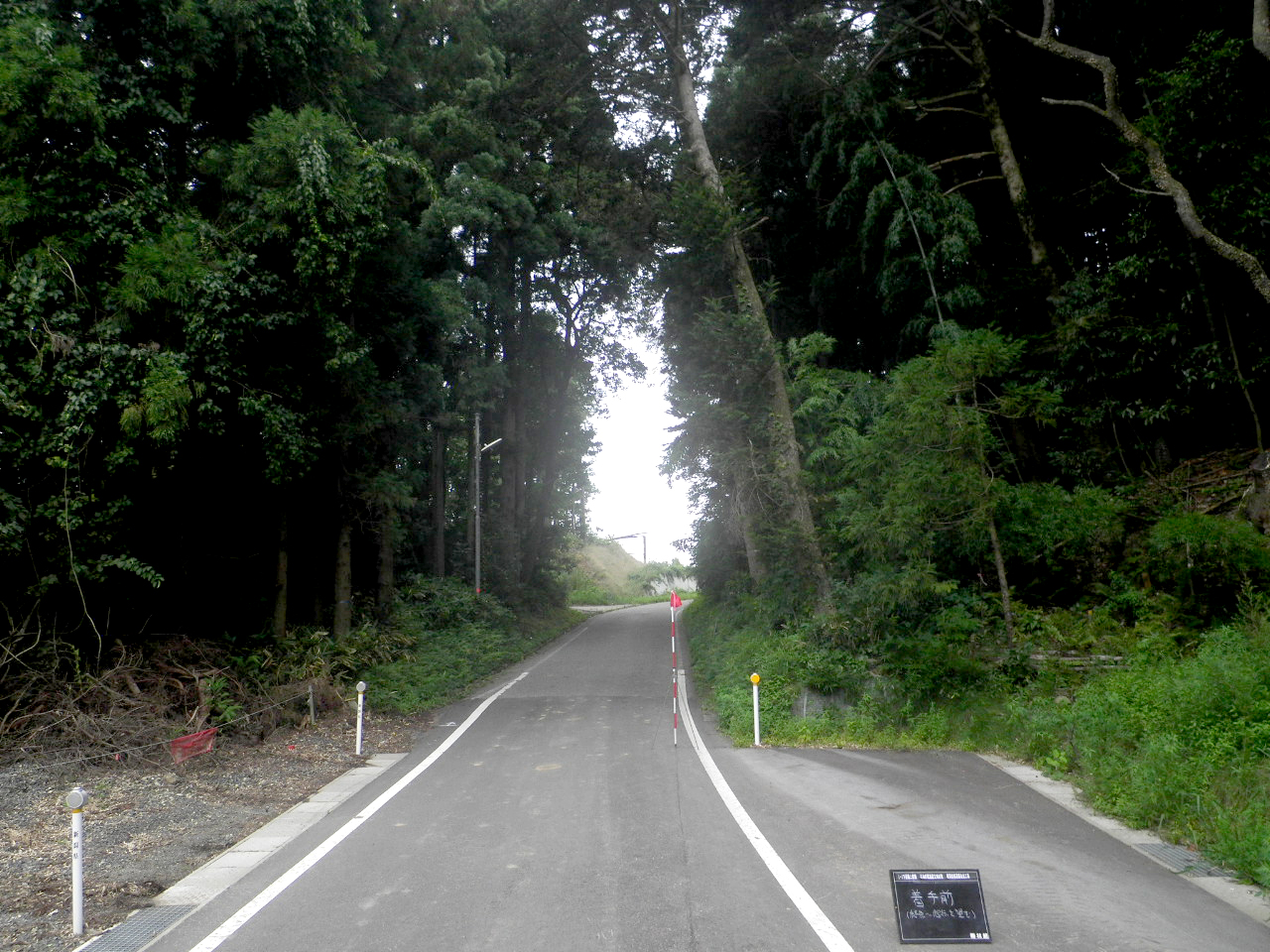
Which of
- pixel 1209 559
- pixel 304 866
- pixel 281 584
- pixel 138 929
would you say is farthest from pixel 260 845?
pixel 1209 559

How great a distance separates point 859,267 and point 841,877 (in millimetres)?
16175

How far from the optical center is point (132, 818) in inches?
289

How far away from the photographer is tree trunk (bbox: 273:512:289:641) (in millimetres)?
14078

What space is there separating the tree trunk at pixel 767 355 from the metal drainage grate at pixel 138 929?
1229cm

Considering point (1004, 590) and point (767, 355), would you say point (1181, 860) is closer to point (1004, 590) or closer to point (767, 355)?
point (1004, 590)

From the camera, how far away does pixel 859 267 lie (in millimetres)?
19141

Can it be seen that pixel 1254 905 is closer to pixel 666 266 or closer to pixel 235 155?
pixel 235 155

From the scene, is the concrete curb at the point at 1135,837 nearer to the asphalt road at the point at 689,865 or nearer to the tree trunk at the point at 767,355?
the asphalt road at the point at 689,865

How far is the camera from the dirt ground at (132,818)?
532cm

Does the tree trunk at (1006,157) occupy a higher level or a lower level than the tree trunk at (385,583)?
higher

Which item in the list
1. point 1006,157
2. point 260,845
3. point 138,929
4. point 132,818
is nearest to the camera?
point 138,929

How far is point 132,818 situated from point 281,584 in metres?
7.22

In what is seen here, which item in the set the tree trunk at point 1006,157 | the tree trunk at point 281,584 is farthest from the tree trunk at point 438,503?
the tree trunk at point 1006,157

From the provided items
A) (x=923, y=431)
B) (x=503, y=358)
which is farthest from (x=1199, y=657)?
(x=503, y=358)
